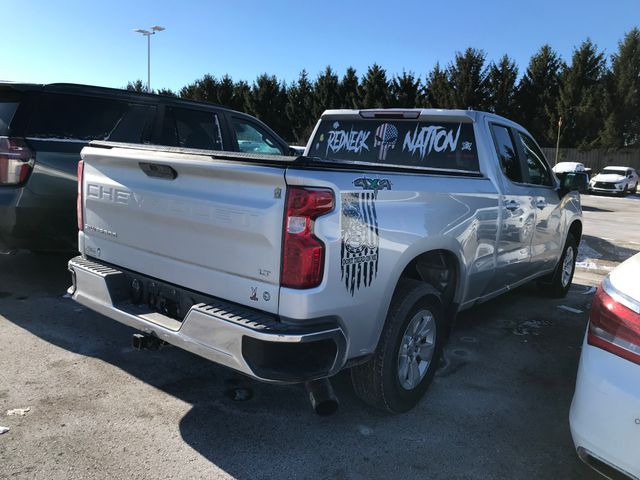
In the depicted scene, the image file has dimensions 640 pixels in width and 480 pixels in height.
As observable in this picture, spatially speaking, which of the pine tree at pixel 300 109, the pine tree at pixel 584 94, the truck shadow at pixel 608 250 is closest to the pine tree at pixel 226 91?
the pine tree at pixel 300 109

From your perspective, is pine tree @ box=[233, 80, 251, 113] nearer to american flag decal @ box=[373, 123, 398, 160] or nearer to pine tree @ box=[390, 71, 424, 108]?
pine tree @ box=[390, 71, 424, 108]

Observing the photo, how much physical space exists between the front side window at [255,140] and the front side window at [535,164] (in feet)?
9.29

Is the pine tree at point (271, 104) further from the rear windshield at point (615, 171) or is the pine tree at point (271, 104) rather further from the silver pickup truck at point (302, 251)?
the silver pickup truck at point (302, 251)

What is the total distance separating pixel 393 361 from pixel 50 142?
145 inches

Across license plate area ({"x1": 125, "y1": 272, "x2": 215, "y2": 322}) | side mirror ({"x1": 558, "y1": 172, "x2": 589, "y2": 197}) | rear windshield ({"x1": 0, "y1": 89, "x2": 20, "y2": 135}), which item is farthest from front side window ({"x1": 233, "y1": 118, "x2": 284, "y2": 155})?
license plate area ({"x1": 125, "y1": 272, "x2": 215, "y2": 322})

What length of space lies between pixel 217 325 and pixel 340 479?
38.9 inches

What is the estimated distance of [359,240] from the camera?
2.65 metres

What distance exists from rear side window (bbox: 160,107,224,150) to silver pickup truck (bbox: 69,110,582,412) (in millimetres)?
2307

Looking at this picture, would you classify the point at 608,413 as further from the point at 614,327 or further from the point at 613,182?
the point at 613,182

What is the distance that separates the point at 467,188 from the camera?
3.67 metres

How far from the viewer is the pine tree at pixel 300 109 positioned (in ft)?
154

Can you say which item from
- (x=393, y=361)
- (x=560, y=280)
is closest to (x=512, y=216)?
(x=393, y=361)

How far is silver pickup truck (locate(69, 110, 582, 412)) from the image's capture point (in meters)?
2.49

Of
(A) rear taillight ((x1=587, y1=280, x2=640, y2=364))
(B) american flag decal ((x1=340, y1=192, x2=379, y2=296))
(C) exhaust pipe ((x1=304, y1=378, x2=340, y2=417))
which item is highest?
(B) american flag decal ((x1=340, y1=192, x2=379, y2=296))
